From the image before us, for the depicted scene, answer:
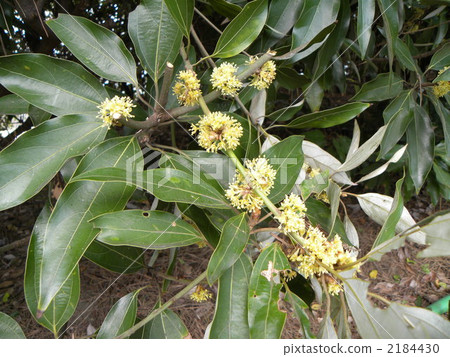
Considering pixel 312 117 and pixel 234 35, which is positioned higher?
pixel 234 35

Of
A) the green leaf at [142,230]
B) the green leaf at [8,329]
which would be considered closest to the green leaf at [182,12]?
the green leaf at [142,230]

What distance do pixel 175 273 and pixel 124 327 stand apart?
0.95 metres

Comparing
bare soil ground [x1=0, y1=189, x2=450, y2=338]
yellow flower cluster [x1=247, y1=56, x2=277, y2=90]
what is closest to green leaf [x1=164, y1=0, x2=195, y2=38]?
→ yellow flower cluster [x1=247, y1=56, x2=277, y2=90]

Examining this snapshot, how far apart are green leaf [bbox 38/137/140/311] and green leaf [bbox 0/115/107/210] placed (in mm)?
42

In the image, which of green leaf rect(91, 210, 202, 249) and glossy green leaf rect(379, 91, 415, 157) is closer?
green leaf rect(91, 210, 202, 249)

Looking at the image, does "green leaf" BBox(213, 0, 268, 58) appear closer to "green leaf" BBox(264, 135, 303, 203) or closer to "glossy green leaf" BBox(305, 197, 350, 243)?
"green leaf" BBox(264, 135, 303, 203)

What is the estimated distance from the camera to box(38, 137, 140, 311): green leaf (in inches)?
22.4

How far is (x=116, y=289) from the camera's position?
5.49 feet

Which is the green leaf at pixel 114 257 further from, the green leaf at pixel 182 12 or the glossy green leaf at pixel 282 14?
the glossy green leaf at pixel 282 14

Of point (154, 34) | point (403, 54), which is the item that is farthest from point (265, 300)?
point (403, 54)

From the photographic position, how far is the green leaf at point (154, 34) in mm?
740

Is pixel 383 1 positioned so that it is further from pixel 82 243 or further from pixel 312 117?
pixel 82 243

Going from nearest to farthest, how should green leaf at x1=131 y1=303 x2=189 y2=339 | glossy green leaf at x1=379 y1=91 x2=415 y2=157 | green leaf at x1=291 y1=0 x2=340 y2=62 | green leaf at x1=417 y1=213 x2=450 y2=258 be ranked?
green leaf at x1=417 y1=213 x2=450 y2=258 < green leaf at x1=291 y1=0 x2=340 y2=62 < green leaf at x1=131 y1=303 x2=189 y2=339 < glossy green leaf at x1=379 y1=91 x2=415 y2=157

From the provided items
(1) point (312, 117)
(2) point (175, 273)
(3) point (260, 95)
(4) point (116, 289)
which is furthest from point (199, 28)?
(4) point (116, 289)
